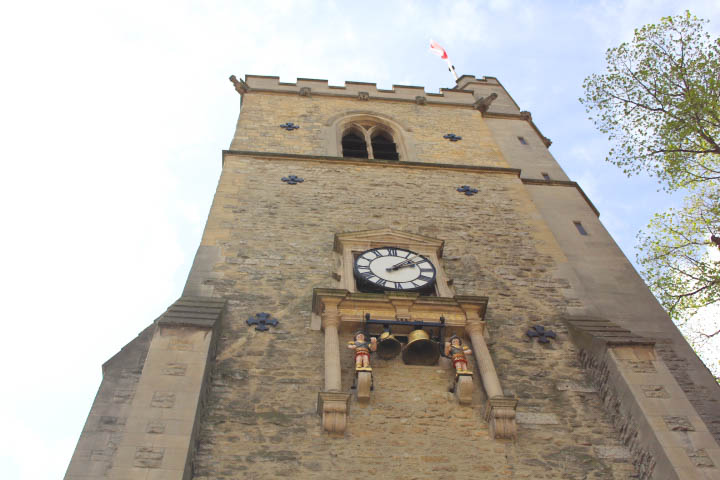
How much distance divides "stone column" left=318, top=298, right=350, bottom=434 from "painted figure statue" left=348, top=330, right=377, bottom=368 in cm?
22

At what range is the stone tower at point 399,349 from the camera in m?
7.83

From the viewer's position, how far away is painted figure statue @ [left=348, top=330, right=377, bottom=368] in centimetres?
884

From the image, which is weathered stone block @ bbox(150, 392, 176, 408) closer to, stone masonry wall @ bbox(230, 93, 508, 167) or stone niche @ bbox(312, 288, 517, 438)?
stone niche @ bbox(312, 288, 517, 438)

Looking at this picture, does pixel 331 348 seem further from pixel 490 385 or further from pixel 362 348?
pixel 490 385

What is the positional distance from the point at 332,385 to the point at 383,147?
9.78m

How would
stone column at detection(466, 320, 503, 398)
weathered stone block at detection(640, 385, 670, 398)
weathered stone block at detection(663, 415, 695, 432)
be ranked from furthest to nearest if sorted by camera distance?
stone column at detection(466, 320, 503, 398), weathered stone block at detection(640, 385, 670, 398), weathered stone block at detection(663, 415, 695, 432)

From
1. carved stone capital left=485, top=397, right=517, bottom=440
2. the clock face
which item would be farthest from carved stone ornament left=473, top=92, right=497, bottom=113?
carved stone capital left=485, top=397, right=517, bottom=440

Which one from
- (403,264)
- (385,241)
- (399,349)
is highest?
(385,241)

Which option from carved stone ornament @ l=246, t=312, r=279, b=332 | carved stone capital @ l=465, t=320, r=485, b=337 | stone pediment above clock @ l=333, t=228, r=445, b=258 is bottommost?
carved stone capital @ l=465, t=320, r=485, b=337

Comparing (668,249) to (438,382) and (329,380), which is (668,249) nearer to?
(438,382)

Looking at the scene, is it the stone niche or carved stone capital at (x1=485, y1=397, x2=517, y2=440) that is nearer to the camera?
carved stone capital at (x1=485, y1=397, x2=517, y2=440)

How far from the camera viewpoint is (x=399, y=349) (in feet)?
30.5

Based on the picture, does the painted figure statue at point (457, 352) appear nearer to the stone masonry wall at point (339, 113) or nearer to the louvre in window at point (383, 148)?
the stone masonry wall at point (339, 113)

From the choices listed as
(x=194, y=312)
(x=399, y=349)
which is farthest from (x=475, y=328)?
(x=194, y=312)
